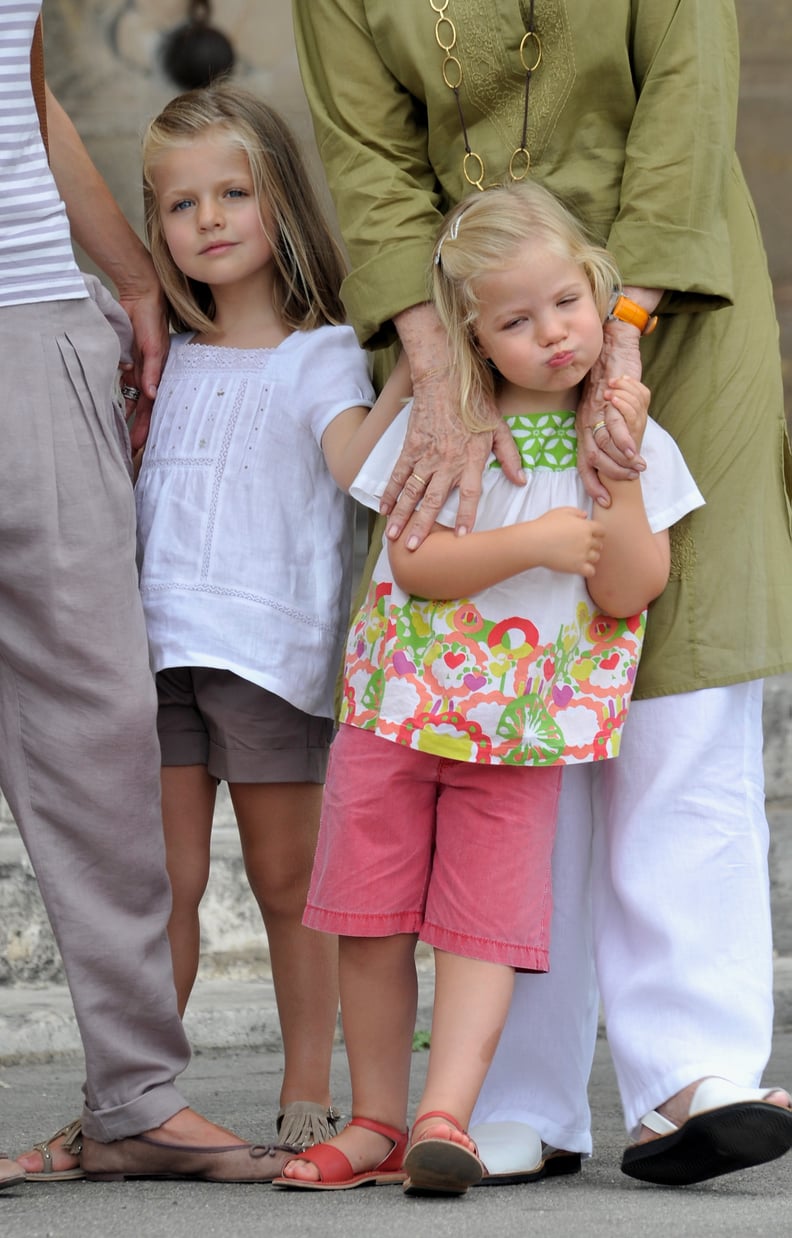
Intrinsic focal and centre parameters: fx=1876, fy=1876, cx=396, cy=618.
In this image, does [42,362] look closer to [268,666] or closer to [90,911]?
[268,666]

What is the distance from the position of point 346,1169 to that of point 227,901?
1.72m

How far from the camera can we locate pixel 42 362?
245 centimetres

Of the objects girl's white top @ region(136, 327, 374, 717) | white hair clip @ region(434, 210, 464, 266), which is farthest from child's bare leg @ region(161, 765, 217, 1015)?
white hair clip @ region(434, 210, 464, 266)

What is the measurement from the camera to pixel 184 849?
2816 millimetres

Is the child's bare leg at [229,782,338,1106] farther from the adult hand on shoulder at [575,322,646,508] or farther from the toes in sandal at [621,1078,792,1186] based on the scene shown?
the adult hand on shoulder at [575,322,646,508]

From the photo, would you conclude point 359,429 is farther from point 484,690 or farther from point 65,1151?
point 65,1151

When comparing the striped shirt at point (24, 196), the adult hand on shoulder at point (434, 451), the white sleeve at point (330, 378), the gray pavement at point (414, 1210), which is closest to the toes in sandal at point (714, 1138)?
the gray pavement at point (414, 1210)

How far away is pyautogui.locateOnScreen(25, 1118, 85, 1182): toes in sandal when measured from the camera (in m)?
2.56

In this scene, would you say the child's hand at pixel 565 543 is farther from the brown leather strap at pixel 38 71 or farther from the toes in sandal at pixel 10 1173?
the toes in sandal at pixel 10 1173

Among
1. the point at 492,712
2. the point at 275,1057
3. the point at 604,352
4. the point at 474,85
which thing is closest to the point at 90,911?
the point at 492,712

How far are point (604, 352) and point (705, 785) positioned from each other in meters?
0.60

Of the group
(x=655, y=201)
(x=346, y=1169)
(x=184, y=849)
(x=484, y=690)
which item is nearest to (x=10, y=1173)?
(x=346, y=1169)

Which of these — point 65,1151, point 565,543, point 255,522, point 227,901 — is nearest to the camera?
point 565,543

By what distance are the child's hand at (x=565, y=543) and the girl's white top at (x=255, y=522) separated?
18.0 inches
